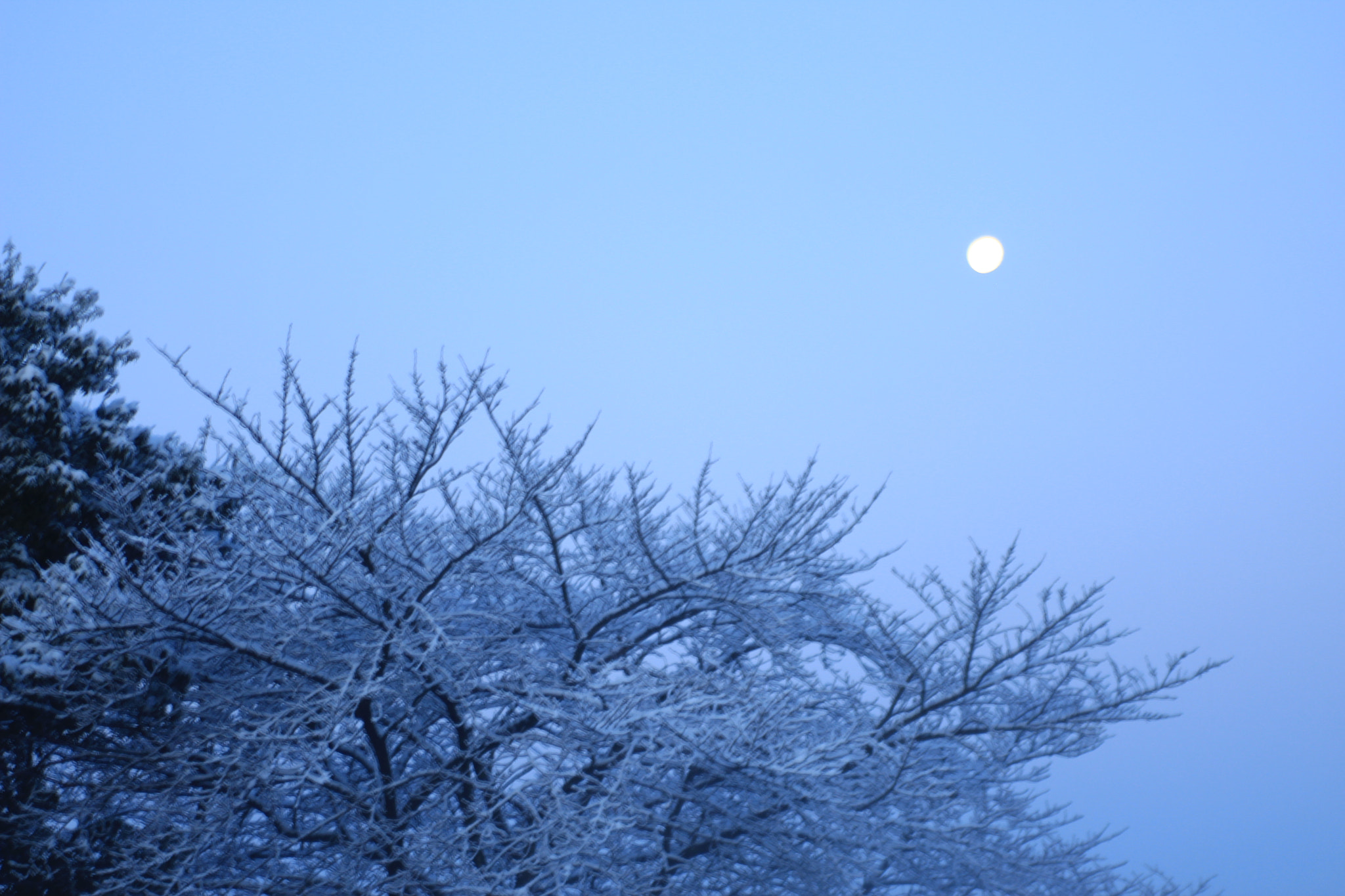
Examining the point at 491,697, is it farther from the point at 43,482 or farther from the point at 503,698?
the point at 43,482

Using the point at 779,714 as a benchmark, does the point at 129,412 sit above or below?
above

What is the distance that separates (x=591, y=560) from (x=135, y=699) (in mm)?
3190

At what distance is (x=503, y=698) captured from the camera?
19.9 feet

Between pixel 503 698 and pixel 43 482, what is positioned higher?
pixel 43 482

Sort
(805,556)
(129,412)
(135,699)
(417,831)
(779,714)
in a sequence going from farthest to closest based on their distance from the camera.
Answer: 1. (129,412)
2. (805,556)
3. (135,699)
4. (417,831)
5. (779,714)

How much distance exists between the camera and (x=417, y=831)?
5.80m

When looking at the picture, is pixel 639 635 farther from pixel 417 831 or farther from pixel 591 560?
pixel 417 831

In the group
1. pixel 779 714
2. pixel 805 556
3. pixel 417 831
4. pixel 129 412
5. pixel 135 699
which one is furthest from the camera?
pixel 129 412

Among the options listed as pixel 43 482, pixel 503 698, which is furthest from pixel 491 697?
pixel 43 482

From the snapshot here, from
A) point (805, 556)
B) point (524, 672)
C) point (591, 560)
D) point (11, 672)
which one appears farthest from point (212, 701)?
point (805, 556)

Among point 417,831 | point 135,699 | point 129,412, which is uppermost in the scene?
point 129,412

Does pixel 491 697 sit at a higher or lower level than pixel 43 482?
lower

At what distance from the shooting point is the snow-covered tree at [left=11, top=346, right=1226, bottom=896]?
17.5 feet

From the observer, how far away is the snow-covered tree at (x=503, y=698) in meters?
5.32
